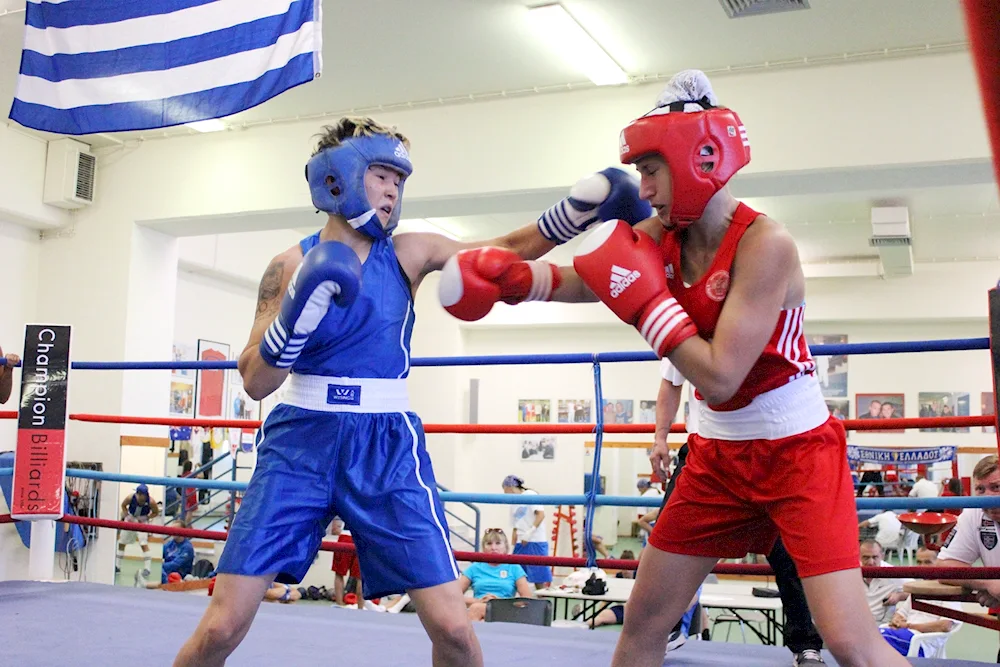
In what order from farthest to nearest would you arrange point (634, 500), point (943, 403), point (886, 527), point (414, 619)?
point (943, 403), point (886, 527), point (414, 619), point (634, 500)

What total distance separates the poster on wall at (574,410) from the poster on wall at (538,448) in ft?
1.14

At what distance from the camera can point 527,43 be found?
18.8 feet

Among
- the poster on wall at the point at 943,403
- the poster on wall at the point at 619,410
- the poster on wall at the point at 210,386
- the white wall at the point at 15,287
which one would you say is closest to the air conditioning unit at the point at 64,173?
the white wall at the point at 15,287

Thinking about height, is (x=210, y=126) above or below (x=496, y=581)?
above

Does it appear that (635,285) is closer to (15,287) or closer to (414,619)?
(414,619)

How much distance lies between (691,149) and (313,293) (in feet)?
2.29

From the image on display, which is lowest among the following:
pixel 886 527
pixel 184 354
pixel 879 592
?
pixel 879 592

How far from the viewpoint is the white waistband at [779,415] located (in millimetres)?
1650

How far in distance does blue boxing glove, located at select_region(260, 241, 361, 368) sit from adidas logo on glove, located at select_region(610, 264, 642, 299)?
0.47m

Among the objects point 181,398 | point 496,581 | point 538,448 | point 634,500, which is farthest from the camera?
point 538,448

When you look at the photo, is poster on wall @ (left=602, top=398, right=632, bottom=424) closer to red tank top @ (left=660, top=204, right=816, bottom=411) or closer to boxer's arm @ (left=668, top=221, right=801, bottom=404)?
red tank top @ (left=660, top=204, right=816, bottom=411)

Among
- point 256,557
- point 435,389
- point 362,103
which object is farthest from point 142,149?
point 256,557

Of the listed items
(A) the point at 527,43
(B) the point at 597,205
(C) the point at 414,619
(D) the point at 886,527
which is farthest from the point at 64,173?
(D) the point at 886,527

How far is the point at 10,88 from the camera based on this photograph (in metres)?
6.18
